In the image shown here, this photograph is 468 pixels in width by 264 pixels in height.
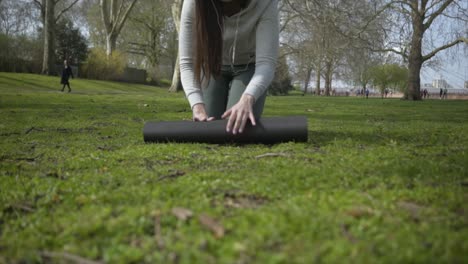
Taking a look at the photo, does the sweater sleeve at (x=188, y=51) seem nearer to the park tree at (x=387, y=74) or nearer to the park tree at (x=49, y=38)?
the park tree at (x=49, y=38)

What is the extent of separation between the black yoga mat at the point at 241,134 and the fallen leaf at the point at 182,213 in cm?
207

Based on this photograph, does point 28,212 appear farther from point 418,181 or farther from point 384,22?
point 384,22

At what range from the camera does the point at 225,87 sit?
492 centimetres

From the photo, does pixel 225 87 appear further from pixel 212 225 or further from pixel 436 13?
pixel 436 13

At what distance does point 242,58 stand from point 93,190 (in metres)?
2.90

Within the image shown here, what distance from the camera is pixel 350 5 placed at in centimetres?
1777

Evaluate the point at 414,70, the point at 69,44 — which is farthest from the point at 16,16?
the point at 414,70

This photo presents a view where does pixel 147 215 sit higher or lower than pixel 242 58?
lower

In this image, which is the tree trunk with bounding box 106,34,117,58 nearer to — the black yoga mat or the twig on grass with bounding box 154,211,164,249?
the black yoga mat

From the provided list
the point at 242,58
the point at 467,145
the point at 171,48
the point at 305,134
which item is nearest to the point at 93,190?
the point at 305,134

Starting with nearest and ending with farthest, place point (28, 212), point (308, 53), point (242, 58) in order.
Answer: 1. point (28, 212)
2. point (242, 58)
3. point (308, 53)

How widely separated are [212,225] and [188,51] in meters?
2.93

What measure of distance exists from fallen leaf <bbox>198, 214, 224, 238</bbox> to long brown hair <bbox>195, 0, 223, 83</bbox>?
105 inches

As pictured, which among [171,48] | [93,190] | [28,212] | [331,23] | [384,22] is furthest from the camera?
[171,48]
